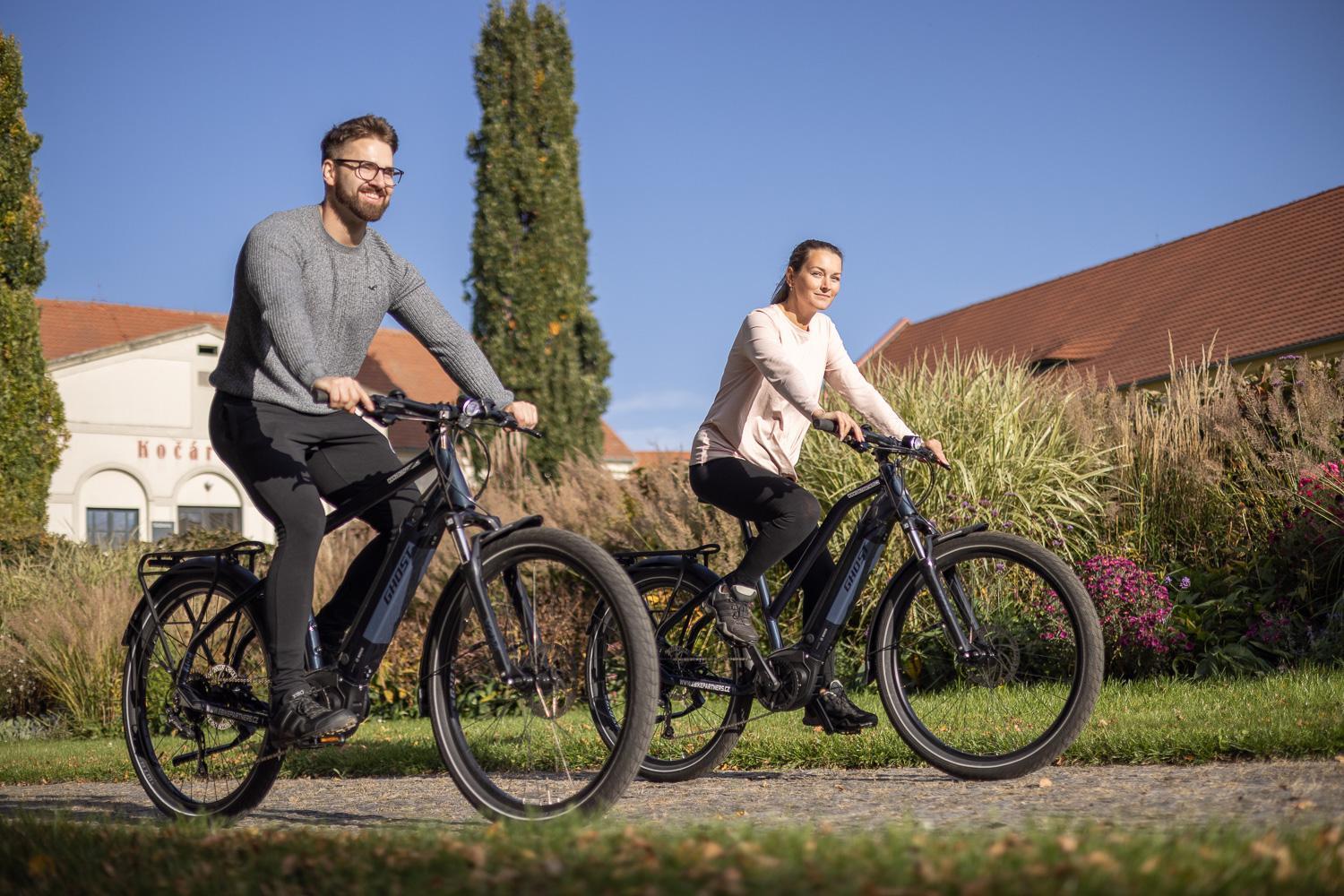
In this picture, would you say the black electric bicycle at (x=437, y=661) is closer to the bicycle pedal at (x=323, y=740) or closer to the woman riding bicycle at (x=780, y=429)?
the bicycle pedal at (x=323, y=740)

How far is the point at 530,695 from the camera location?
3.82m

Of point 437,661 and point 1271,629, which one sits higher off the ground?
point 437,661

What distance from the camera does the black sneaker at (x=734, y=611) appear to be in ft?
16.1

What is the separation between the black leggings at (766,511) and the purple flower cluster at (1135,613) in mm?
2996

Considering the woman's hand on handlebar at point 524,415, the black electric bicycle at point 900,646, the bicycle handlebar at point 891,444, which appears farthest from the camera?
the bicycle handlebar at point 891,444

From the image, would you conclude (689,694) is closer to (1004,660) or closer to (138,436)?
(1004,660)

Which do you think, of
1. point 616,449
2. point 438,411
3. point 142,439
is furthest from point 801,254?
point 616,449

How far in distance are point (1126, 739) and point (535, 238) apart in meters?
25.9

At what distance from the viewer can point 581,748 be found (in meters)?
4.78

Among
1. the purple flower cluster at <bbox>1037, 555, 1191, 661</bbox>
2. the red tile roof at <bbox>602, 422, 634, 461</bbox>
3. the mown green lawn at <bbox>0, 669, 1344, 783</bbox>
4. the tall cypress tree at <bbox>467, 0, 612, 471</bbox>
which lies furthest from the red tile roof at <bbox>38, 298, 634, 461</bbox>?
the mown green lawn at <bbox>0, 669, 1344, 783</bbox>

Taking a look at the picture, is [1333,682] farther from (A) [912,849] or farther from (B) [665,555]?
(A) [912,849]

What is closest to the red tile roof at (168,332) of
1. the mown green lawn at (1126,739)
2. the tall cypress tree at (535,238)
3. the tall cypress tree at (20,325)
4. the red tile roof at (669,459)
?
the tall cypress tree at (535,238)

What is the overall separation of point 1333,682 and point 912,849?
13.4 feet

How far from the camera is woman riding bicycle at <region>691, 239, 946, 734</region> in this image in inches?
191
